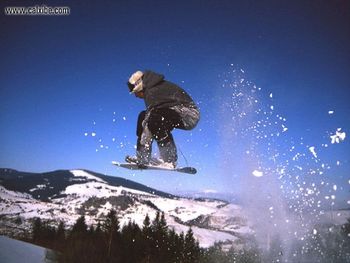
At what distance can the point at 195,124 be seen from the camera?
231 inches

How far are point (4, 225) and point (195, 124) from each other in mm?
122985

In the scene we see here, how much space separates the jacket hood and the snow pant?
16.5 inches

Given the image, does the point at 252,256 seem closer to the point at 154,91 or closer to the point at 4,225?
the point at 4,225

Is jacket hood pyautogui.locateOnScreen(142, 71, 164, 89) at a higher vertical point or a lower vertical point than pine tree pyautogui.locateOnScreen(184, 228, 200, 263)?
higher

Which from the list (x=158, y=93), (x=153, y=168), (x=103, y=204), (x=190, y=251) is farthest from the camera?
(x=103, y=204)

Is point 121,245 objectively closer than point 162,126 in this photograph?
No

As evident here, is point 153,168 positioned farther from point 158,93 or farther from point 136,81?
point 136,81

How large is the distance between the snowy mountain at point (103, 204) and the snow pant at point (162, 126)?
11977cm

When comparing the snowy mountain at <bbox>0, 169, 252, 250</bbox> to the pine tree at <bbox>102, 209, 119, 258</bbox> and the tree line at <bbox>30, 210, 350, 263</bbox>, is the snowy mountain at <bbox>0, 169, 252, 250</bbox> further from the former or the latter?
the pine tree at <bbox>102, 209, 119, 258</bbox>

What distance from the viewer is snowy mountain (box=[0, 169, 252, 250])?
132m

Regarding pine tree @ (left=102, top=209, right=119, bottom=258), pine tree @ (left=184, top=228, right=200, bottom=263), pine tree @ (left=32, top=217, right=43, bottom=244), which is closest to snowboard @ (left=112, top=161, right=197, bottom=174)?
pine tree @ (left=102, top=209, right=119, bottom=258)

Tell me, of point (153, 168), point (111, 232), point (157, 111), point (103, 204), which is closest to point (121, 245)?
point (111, 232)

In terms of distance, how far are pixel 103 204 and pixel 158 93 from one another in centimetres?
16128

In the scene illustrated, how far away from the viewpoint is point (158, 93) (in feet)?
17.9
